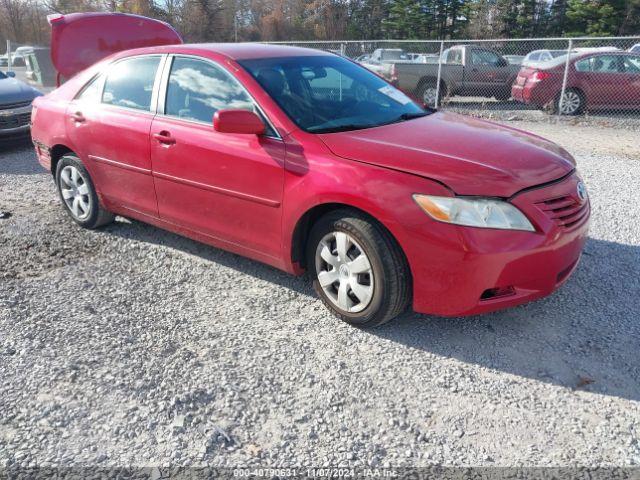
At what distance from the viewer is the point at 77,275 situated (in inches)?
167

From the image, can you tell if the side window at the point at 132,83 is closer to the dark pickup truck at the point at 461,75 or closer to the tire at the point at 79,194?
the tire at the point at 79,194

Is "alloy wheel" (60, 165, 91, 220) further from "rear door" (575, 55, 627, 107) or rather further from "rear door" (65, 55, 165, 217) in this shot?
"rear door" (575, 55, 627, 107)

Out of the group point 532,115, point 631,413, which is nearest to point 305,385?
point 631,413

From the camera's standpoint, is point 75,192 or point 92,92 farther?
point 75,192

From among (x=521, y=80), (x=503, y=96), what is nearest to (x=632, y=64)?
(x=521, y=80)

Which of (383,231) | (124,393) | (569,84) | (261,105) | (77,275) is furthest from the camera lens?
(569,84)

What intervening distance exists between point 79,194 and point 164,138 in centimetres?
153

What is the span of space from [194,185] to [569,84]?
11.2 metres

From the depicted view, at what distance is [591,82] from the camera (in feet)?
41.0

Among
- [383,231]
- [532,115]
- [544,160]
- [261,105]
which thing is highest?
[261,105]

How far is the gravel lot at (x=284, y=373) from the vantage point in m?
2.49

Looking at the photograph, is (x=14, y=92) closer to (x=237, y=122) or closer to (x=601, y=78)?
(x=237, y=122)

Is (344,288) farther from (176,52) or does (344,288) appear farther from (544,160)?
(176,52)

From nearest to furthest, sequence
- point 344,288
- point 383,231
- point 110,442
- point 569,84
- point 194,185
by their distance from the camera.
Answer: point 110,442 < point 383,231 < point 344,288 < point 194,185 < point 569,84
